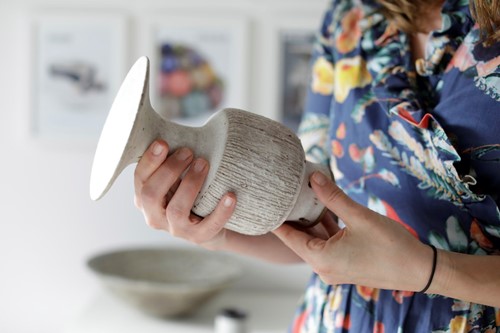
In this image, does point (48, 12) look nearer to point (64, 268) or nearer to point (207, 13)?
point (207, 13)

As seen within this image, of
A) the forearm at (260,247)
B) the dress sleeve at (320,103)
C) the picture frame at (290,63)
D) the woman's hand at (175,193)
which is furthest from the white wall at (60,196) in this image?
the woman's hand at (175,193)

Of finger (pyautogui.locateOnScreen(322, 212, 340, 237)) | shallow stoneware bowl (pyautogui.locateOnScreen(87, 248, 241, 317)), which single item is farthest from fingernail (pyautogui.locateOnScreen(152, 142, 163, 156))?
shallow stoneware bowl (pyautogui.locateOnScreen(87, 248, 241, 317))

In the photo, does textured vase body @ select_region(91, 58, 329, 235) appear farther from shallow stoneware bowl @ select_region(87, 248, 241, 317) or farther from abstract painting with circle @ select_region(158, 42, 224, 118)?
abstract painting with circle @ select_region(158, 42, 224, 118)

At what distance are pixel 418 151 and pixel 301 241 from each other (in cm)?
19

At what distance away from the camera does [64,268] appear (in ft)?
6.52

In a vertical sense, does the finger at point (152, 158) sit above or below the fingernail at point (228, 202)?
above

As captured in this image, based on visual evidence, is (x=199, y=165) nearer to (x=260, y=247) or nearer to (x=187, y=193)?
(x=187, y=193)

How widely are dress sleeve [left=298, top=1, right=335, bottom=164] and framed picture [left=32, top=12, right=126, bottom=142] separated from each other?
3.25 ft

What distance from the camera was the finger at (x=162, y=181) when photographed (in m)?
0.68

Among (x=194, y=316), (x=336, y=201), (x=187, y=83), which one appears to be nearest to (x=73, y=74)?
(x=187, y=83)

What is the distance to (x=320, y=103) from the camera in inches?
39.6

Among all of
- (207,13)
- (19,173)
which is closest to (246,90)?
(207,13)

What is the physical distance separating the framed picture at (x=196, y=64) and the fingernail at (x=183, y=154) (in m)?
1.23

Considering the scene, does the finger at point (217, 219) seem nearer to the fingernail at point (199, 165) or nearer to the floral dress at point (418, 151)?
the fingernail at point (199, 165)
